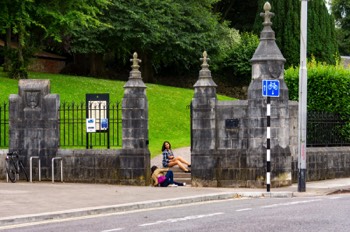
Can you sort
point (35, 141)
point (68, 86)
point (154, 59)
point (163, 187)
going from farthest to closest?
point (154, 59), point (68, 86), point (35, 141), point (163, 187)

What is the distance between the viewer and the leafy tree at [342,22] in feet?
263

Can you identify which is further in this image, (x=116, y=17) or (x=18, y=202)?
(x=116, y=17)

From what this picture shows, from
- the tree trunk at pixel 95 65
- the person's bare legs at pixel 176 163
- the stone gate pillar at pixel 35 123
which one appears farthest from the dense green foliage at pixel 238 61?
the stone gate pillar at pixel 35 123

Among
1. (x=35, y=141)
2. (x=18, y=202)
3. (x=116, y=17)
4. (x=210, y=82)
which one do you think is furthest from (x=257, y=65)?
(x=116, y=17)

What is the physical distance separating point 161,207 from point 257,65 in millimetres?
7117

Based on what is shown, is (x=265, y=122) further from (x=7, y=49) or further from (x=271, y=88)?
(x=7, y=49)

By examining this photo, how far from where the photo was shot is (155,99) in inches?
1676

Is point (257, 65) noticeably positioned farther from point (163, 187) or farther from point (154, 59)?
point (154, 59)

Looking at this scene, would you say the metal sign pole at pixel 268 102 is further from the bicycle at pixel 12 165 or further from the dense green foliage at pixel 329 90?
the bicycle at pixel 12 165

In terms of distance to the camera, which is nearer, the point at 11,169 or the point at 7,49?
the point at 11,169

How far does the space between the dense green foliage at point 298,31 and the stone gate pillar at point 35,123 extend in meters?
33.7

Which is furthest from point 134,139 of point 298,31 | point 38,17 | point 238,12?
point 238,12

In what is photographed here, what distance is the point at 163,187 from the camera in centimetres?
2372

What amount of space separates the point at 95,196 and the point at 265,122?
6086 millimetres
